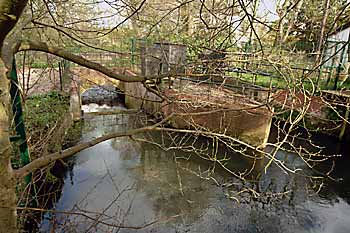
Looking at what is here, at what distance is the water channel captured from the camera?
5.34 metres

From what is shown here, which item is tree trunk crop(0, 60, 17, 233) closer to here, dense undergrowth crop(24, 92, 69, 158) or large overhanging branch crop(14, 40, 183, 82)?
large overhanging branch crop(14, 40, 183, 82)

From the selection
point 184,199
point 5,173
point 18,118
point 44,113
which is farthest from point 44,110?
point 5,173

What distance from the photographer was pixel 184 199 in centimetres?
616

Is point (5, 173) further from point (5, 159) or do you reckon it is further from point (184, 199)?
point (184, 199)

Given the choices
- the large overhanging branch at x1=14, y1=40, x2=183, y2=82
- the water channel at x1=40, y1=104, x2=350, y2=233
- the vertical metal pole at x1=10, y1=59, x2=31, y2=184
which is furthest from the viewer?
the water channel at x1=40, y1=104, x2=350, y2=233

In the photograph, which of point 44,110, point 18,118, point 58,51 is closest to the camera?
point 58,51

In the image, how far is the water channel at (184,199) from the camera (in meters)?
5.34

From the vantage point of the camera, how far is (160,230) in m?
5.10

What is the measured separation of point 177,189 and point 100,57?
10583 millimetres

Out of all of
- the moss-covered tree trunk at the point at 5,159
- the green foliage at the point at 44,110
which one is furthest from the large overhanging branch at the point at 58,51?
the green foliage at the point at 44,110

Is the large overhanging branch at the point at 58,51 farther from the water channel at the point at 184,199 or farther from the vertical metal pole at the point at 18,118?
the water channel at the point at 184,199

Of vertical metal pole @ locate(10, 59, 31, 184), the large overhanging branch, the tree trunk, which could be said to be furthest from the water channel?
the large overhanging branch

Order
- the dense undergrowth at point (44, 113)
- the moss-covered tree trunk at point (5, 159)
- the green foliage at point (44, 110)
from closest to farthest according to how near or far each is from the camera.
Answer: the moss-covered tree trunk at point (5, 159) → the dense undergrowth at point (44, 113) → the green foliage at point (44, 110)

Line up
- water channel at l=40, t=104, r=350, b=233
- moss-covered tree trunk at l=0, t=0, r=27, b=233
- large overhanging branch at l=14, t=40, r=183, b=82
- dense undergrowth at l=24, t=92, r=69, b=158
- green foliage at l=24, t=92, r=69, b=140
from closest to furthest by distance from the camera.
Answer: moss-covered tree trunk at l=0, t=0, r=27, b=233, large overhanging branch at l=14, t=40, r=183, b=82, water channel at l=40, t=104, r=350, b=233, dense undergrowth at l=24, t=92, r=69, b=158, green foliage at l=24, t=92, r=69, b=140
